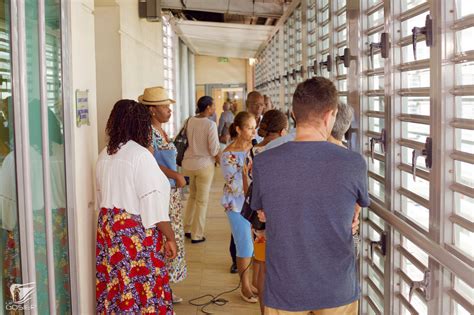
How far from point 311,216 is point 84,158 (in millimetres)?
1746

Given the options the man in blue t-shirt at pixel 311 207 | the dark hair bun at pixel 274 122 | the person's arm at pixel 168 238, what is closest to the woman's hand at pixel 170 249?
the person's arm at pixel 168 238

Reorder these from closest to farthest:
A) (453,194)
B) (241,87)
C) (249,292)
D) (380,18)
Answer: (453,194)
(380,18)
(249,292)
(241,87)

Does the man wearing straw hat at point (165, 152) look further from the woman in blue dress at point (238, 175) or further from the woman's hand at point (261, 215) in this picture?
the woman's hand at point (261, 215)

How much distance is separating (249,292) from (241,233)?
59cm

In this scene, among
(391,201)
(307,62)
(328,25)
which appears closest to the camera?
(391,201)

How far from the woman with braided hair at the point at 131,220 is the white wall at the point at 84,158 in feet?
0.34

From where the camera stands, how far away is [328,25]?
13.4 ft

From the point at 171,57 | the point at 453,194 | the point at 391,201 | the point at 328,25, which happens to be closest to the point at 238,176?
the point at 328,25

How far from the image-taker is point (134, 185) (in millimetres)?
3125

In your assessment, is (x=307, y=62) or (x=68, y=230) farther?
(x=307, y=62)

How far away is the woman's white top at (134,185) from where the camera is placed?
311cm

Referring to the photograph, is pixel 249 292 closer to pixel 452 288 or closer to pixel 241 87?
pixel 452 288

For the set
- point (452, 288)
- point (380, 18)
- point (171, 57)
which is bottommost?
point (452, 288)

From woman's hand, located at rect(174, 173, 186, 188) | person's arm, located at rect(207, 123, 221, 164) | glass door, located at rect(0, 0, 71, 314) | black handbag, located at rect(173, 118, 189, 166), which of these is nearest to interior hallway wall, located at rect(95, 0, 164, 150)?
black handbag, located at rect(173, 118, 189, 166)
